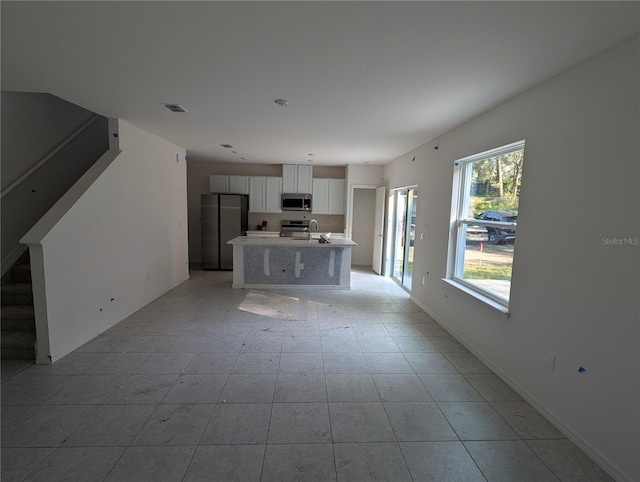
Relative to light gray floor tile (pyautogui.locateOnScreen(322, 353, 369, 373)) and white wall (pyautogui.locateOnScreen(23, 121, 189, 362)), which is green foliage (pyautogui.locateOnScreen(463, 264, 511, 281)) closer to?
light gray floor tile (pyautogui.locateOnScreen(322, 353, 369, 373))

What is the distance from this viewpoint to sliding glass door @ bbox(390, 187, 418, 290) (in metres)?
5.48

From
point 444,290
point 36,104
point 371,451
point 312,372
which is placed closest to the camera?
point 371,451

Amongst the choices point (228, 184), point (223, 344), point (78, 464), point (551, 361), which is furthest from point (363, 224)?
point (78, 464)

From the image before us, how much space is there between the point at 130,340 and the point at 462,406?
327 centimetres

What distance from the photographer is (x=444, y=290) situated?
3.82 m

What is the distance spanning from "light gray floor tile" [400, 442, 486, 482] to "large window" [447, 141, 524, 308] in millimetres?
1462

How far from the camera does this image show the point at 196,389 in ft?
7.91

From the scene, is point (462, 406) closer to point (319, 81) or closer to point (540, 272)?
point (540, 272)

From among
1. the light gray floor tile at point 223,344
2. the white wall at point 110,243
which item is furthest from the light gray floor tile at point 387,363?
the white wall at point 110,243

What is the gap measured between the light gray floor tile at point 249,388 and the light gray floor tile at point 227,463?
1.52ft

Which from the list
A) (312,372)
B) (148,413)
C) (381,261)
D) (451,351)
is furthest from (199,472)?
(381,261)

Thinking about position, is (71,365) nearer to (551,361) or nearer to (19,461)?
(19,461)

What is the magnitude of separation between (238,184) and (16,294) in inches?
181

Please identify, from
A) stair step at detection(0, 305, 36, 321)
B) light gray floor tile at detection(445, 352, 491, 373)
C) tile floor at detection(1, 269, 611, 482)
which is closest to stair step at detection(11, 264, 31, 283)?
stair step at detection(0, 305, 36, 321)
